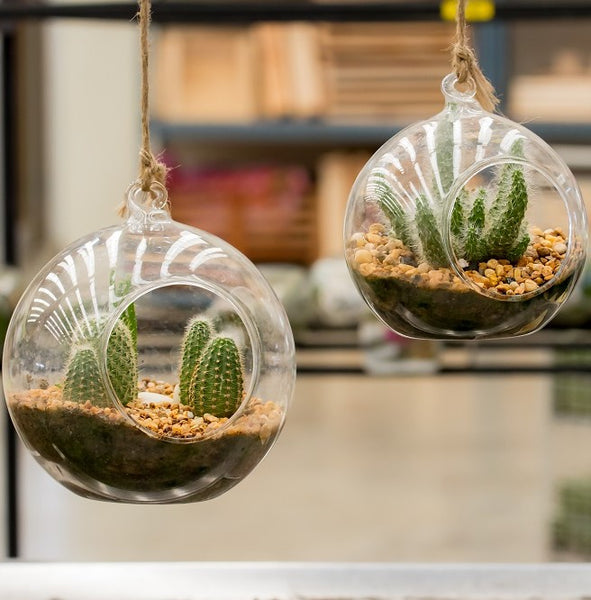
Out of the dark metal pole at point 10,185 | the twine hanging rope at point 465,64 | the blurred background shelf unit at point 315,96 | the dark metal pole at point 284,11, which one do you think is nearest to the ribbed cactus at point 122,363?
the twine hanging rope at point 465,64

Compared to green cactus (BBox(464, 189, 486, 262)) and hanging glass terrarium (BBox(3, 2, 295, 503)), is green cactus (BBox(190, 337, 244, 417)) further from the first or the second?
green cactus (BBox(464, 189, 486, 262))

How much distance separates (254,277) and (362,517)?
2.48 m

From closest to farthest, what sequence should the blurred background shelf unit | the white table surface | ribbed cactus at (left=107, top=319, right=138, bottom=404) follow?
ribbed cactus at (left=107, top=319, right=138, bottom=404), the white table surface, the blurred background shelf unit

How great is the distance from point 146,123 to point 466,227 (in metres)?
0.20

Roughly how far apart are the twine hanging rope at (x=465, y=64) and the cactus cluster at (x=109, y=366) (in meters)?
0.26

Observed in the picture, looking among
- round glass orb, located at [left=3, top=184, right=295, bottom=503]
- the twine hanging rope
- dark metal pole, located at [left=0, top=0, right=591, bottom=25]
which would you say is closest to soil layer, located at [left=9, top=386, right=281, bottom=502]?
round glass orb, located at [left=3, top=184, right=295, bottom=503]

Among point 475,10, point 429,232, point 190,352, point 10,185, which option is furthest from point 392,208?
point 10,185

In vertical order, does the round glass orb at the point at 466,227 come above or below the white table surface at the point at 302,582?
above

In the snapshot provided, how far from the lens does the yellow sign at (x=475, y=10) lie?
133 centimetres

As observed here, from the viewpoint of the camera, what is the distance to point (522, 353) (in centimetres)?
475

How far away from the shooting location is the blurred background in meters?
2.60

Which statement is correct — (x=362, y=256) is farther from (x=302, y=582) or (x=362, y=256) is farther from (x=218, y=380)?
(x=302, y=582)

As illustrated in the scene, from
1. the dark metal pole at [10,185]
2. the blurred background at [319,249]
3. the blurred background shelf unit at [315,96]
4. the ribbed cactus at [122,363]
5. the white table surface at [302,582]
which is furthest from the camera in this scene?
the blurred background shelf unit at [315,96]

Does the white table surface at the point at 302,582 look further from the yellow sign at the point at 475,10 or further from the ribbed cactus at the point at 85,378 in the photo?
the yellow sign at the point at 475,10
